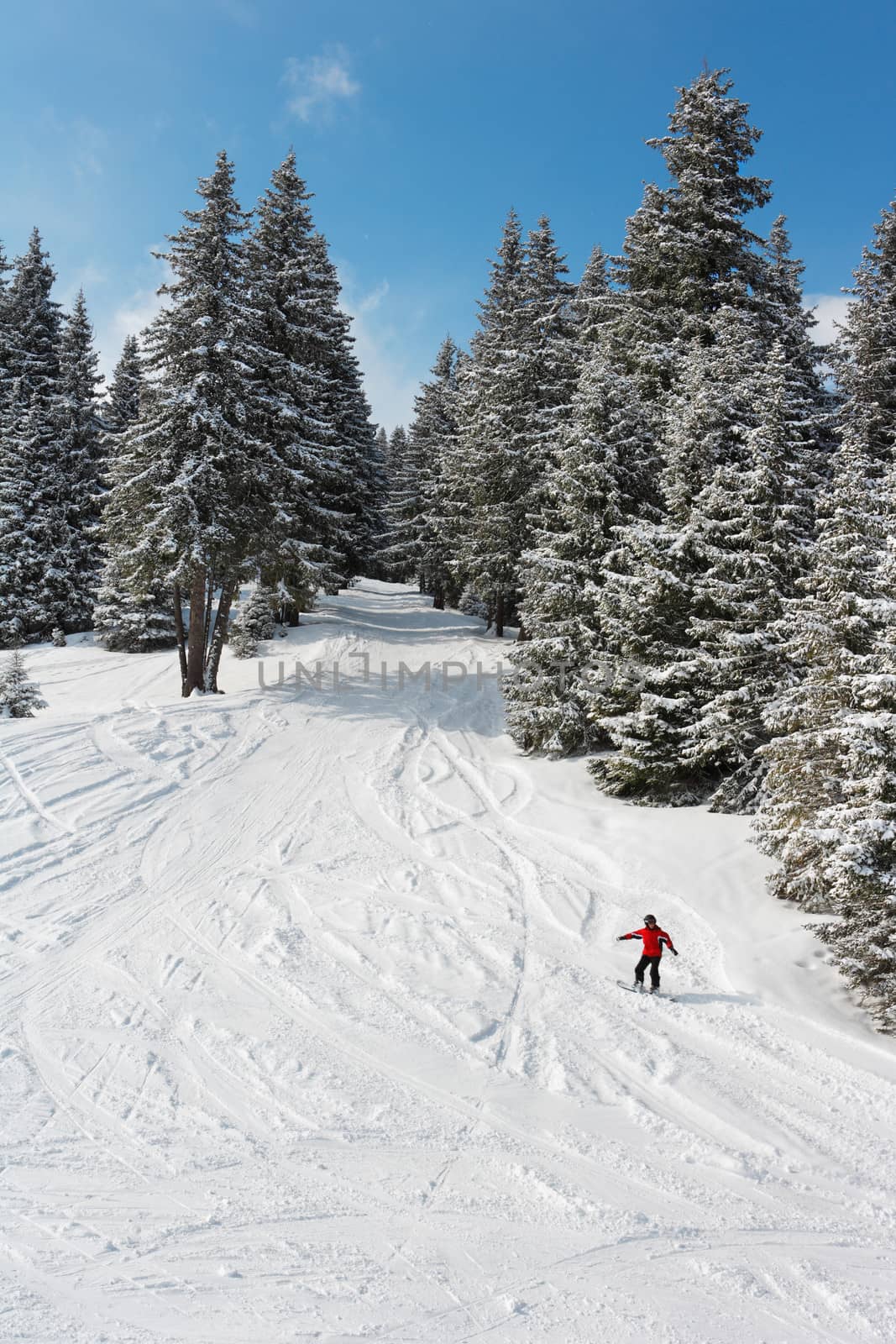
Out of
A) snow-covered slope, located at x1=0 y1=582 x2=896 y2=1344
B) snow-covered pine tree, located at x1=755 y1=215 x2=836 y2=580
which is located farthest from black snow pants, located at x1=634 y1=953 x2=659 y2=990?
snow-covered pine tree, located at x1=755 y1=215 x2=836 y2=580

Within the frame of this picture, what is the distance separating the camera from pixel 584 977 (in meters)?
9.09

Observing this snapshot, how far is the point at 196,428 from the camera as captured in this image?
1911 centimetres

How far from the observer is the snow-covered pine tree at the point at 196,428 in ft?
61.9

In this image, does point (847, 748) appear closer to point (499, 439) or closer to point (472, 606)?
point (499, 439)

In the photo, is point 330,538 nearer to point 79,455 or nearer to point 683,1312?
point 79,455

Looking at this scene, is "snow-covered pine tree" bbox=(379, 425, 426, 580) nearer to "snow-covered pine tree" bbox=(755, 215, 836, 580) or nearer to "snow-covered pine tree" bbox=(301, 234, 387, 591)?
"snow-covered pine tree" bbox=(301, 234, 387, 591)

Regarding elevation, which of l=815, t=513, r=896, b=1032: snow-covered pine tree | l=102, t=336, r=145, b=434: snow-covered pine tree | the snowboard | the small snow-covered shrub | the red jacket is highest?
l=102, t=336, r=145, b=434: snow-covered pine tree

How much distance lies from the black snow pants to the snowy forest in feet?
7.02

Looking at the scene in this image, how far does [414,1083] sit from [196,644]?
52.9 feet

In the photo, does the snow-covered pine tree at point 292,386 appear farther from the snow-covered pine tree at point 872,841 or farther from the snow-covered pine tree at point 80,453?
the snow-covered pine tree at point 872,841

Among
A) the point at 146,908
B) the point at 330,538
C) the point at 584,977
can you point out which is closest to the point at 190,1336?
the point at 584,977

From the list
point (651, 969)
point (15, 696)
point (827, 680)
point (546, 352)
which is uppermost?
point (546, 352)

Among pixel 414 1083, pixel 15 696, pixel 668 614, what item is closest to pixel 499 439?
pixel 668 614

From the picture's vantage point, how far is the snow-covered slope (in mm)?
4762
